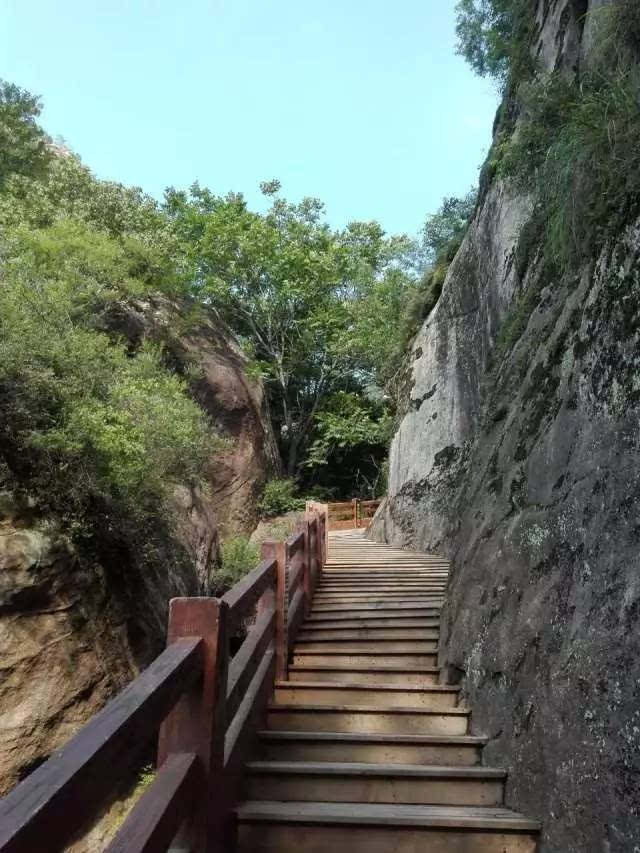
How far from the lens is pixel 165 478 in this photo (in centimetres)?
923

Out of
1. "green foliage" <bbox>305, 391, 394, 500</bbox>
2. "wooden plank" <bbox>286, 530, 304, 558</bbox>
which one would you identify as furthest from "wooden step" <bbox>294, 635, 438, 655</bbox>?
"green foliage" <bbox>305, 391, 394, 500</bbox>

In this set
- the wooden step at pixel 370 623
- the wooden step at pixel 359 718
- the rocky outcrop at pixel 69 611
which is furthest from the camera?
the rocky outcrop at pixel 69 611

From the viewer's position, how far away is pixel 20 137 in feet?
64.4

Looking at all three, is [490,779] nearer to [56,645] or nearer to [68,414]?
[56,645]

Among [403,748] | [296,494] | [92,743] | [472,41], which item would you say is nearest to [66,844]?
[92,743]

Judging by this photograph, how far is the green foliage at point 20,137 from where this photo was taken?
749 inches

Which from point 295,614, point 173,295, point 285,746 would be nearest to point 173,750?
point 285,746

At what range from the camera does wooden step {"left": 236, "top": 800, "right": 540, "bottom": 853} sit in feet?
8.91

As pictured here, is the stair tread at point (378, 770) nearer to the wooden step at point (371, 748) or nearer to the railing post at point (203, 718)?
the wooden step at point (371, 748)

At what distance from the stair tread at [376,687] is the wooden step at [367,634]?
2.68 ft

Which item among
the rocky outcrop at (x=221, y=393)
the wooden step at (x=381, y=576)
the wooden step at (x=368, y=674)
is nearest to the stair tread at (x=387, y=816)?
the wooden step at (x=368, y=674)

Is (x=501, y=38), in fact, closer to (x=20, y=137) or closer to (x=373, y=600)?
(x=373, y=600)

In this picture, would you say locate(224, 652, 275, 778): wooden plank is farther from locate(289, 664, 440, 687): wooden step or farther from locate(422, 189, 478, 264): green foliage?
locate(422, 189, 478, 264): green foliage

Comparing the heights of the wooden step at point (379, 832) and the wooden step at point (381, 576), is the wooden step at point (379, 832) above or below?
below
